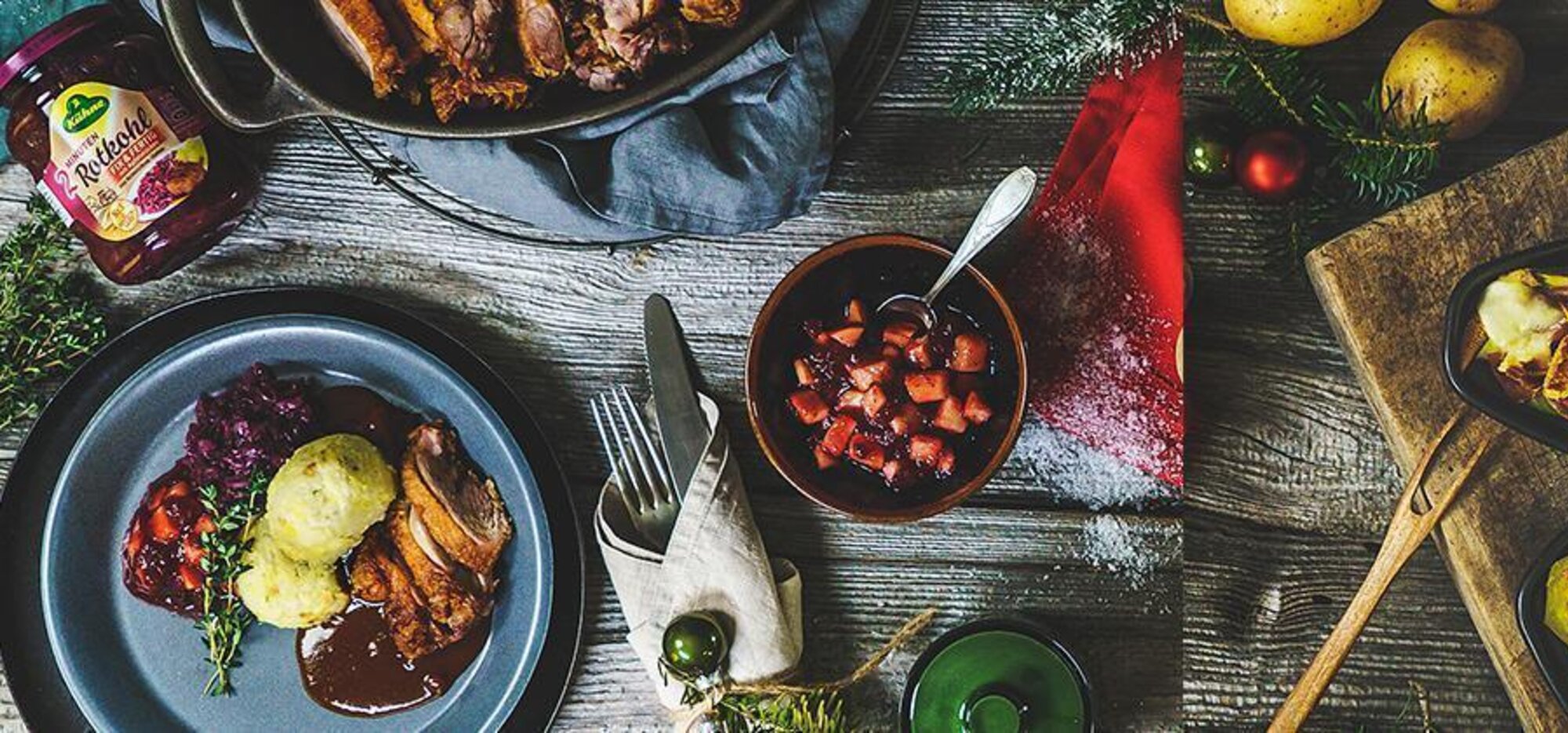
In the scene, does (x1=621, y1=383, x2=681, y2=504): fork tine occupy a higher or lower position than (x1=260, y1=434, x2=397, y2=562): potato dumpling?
Result: higher

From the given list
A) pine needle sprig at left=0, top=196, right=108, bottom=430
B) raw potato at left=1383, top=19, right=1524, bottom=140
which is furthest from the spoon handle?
pine needle sprig at left=0, top=196, right=108, bottom=430

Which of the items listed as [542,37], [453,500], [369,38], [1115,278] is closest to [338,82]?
[369,38]

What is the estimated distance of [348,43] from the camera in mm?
1124

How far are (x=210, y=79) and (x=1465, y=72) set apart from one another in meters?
0.85

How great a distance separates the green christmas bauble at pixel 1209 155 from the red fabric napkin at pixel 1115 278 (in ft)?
0.24

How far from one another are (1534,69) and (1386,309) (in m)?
0.15

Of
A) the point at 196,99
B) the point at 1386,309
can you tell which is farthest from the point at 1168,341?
the point at 196,99

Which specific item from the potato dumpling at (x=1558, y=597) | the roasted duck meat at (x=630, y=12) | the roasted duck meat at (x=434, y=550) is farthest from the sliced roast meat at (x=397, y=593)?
the potato dumpling at (x=1558, y=597)

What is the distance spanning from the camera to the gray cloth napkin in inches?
47.1

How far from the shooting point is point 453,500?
1298mm

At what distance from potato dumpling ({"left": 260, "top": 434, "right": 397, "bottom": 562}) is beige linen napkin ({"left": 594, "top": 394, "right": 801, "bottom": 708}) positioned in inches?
8.3

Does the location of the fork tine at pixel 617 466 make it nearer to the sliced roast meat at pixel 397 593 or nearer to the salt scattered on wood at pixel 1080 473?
the sliced roast meat at pixel 397 593

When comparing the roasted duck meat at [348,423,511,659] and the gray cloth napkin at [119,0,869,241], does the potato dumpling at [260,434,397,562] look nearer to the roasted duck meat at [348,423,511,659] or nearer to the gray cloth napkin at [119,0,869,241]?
the roasted duck meat at [348,423,511,659]

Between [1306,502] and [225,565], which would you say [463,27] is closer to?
[225,565]
